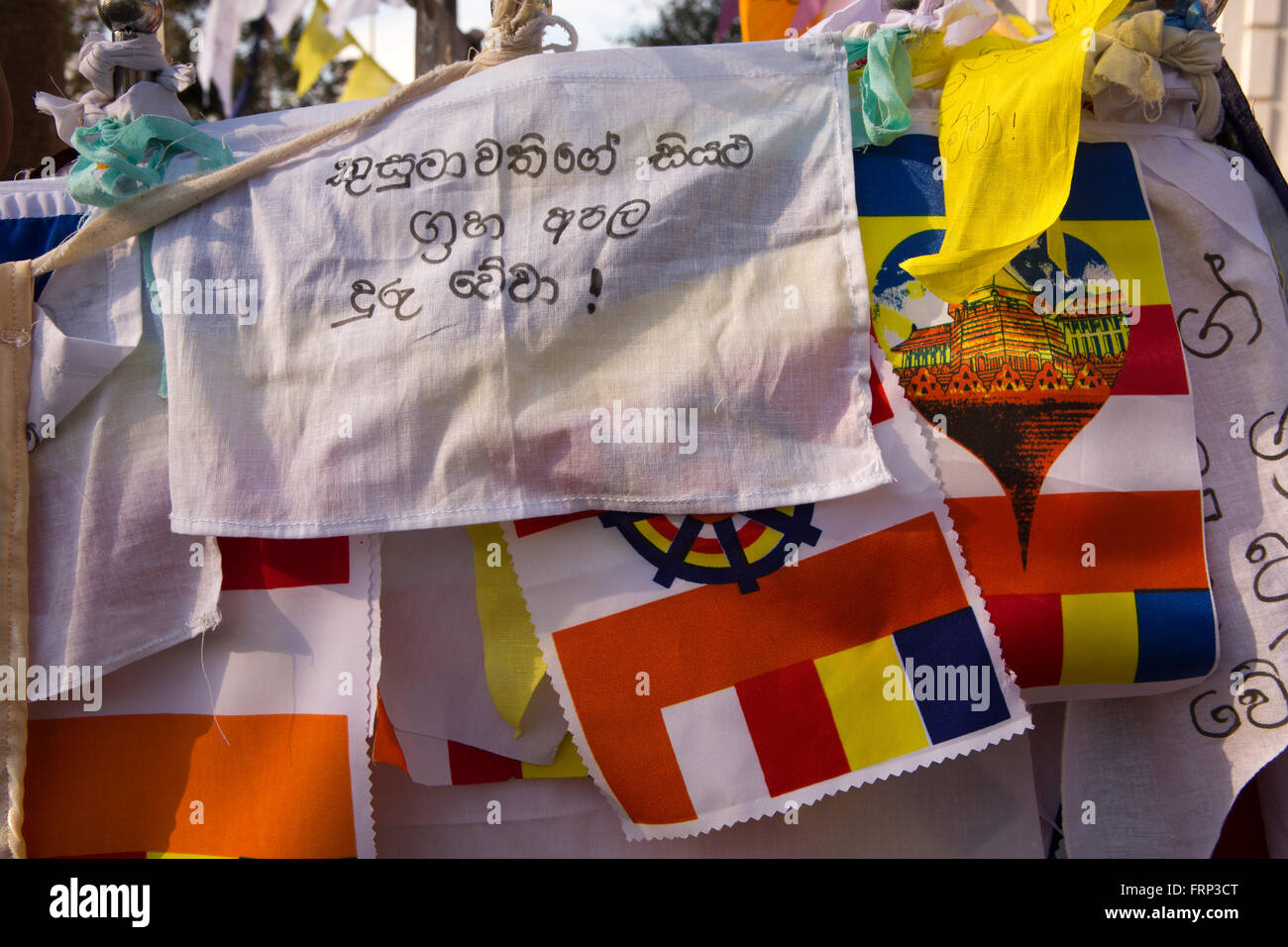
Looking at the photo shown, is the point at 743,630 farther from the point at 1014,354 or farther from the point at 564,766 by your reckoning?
the point at 1014,354

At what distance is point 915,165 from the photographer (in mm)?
1329

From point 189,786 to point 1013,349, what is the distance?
4.08 ft

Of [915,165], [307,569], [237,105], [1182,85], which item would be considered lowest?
[307,569]

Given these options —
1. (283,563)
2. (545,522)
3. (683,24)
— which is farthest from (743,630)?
(683,24)

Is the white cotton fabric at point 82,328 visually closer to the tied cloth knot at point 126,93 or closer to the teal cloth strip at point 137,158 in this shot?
the teal cloth strip at point 137,158

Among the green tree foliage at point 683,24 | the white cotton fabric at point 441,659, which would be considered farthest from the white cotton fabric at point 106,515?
the green tree foliage at point 683,24

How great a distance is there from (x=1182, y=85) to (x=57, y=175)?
5.81 feet

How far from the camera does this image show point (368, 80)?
173cm

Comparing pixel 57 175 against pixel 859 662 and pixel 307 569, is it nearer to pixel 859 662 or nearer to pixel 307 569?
pixel 307 569

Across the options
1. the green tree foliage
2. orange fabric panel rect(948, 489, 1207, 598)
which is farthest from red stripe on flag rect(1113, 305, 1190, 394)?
the green tree foliage

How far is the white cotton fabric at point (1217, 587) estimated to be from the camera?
1.25 metres

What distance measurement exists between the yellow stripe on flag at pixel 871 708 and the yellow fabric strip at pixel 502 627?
0.39 metres

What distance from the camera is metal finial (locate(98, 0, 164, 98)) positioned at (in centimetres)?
144
